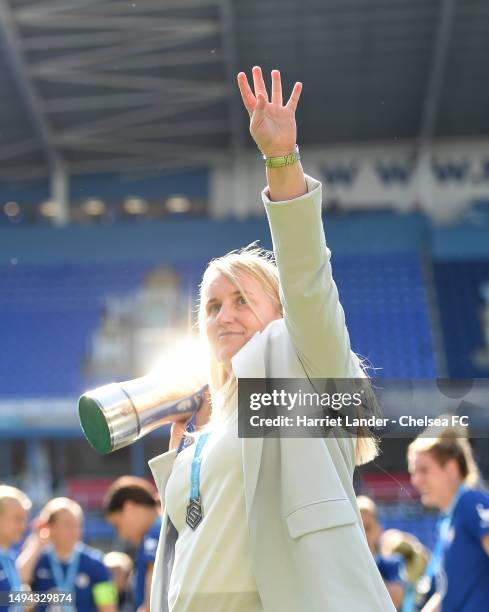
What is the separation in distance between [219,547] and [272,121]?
0.40 m

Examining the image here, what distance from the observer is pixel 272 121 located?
0.81 metres

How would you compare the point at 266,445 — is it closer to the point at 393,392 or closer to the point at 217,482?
the point at 217,482

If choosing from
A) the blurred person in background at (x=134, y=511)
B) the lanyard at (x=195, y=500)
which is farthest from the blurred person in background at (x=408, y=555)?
the lanyard at (x=195, y=500)

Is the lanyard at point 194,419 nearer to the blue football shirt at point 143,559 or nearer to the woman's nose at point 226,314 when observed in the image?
the woman's nose at point 226,314

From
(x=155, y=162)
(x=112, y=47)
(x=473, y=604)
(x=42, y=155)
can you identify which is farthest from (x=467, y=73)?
(x=473, y=604)

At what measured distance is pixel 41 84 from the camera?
6.60m

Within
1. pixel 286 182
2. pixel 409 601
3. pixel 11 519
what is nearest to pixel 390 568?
pixel 409 601

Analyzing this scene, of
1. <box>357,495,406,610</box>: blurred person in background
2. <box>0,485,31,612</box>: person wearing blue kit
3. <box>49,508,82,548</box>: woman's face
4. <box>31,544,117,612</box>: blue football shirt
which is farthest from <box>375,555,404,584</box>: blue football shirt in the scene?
<box>0,485,31,612</box>: person wearing blue kit

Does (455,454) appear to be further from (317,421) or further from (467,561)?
(317,421)

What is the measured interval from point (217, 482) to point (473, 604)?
904 millimetres

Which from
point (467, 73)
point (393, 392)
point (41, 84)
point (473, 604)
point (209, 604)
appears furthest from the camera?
point (41, 84)

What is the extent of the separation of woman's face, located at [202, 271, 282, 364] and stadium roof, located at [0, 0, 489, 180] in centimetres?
387

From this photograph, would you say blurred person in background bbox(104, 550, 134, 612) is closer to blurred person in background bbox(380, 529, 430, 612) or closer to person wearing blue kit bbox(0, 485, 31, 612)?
person wearing blue kit bbox(0, 485, 31, 612)

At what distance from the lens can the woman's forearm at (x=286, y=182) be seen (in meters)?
0.80
